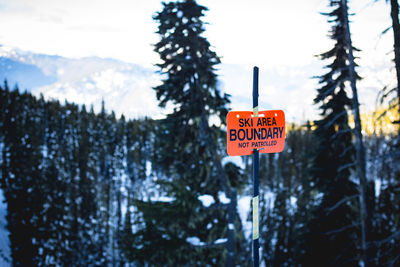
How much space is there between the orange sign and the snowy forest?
3.80 metres

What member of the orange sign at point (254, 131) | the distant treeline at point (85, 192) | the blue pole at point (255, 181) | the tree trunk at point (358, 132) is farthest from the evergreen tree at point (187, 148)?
the orange sign at point (254, 131)

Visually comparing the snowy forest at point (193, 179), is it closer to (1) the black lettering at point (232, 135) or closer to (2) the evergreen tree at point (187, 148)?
(2) the evergreen tree at point (187, 148)

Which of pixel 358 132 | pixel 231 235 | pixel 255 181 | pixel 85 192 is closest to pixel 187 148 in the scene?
pixel 231 235

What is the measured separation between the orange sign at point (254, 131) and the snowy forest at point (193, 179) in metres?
3.80

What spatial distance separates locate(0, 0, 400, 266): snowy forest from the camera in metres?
9.39

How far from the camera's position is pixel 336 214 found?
555 inches

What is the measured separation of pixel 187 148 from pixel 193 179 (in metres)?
1.17

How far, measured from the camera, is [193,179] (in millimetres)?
10484

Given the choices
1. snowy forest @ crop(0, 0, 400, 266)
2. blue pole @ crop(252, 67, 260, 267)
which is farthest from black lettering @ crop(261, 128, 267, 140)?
snowy forest @ crop(0, 0, 400, 266)

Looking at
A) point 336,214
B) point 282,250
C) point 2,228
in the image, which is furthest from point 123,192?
point 336,214

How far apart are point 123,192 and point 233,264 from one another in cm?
3608

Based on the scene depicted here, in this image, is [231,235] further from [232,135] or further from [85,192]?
[85,192]

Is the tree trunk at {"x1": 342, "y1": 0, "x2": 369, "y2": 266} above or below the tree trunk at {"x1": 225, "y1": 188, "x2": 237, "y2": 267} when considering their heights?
above

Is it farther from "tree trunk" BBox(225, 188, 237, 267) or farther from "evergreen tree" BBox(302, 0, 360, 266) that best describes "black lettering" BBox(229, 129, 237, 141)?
"evergreen tree" BBox(302, 0, 360, 266)
